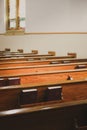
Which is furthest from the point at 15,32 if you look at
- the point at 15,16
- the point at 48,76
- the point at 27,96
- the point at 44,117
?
the point at 44,117

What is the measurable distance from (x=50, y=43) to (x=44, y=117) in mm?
5353

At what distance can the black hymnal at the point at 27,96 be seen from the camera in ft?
6.59

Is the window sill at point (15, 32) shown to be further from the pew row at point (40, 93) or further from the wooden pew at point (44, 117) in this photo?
the wooden pew at point (44, 117)

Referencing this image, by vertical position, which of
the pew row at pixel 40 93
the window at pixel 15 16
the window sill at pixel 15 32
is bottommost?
the pew row at pixel 40 93

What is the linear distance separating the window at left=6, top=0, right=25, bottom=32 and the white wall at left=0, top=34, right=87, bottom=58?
0.36 metres

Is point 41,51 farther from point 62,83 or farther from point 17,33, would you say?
point 62,83

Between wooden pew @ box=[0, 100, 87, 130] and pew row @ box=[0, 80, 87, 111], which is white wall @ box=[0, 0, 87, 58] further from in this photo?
wooden pew @ box=[0, 100, 87, 130]

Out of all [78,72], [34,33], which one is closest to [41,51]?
[34,33]

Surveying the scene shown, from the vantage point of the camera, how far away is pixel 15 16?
786cm

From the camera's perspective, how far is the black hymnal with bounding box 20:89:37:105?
2.01 metres

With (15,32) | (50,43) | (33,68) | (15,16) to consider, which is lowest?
(33,68)

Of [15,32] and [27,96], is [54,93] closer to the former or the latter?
[27,96]

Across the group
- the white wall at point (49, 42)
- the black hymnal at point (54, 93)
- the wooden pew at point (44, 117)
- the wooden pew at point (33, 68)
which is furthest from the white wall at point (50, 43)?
the wooden pew at point (44, 117)

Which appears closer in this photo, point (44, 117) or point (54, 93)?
point (44, 117)
